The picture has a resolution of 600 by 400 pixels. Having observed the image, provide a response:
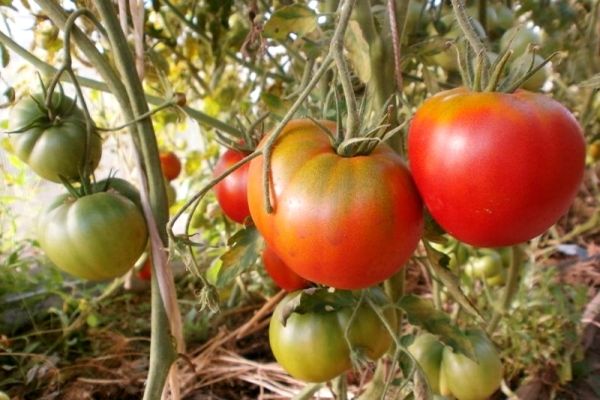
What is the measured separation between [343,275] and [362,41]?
21 centimetres

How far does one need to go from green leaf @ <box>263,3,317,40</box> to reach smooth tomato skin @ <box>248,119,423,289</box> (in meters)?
0.16

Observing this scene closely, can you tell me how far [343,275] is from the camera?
37cm

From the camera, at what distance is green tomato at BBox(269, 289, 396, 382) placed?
0.58m

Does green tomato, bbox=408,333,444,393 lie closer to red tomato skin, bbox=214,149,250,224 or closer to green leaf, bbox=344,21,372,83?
red tomato skin, bbox=214,149,250,224

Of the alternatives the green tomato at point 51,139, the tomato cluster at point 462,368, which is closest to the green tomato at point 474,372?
the tomato cluster at point 462,368

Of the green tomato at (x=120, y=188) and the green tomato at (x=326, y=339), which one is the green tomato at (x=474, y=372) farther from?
the green tomato at (x=120, y=188)

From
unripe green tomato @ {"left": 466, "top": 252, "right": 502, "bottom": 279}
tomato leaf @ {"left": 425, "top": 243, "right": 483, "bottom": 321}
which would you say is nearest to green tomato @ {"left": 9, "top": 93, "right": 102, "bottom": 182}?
tomato leaf @ {"left": 425, "top": 243, "right": 483, "bottom": 321}

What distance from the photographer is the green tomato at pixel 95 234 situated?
0.54 meters

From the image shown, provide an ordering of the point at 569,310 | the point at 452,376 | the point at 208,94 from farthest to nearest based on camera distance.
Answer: the point at 208,94
the point at 569,310
the point at 452,376

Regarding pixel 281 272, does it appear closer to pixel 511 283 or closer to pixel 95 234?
pixel 95 234

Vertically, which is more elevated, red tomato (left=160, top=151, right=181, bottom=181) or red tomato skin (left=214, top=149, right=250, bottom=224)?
red tomato skin (left=214, top=149, right=250, bottom=224)

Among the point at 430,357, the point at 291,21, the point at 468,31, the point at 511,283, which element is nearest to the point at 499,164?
the point at 468,31

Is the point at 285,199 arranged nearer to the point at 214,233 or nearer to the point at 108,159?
the point at 214,233

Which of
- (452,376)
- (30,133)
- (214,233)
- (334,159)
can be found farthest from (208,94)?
(334,159)
